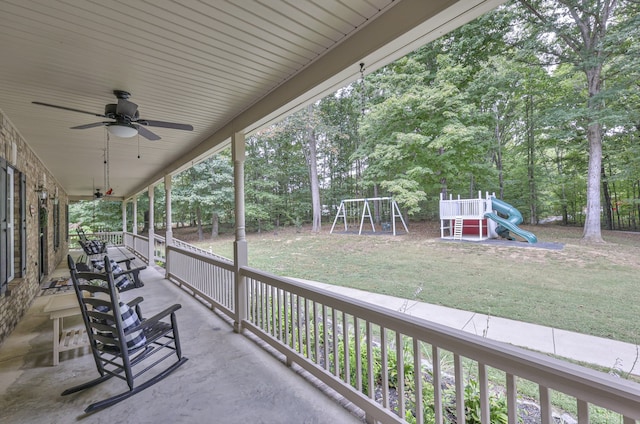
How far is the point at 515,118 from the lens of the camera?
2453mm

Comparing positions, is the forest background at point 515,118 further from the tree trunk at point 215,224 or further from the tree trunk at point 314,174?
the tree trunk at point 215,224

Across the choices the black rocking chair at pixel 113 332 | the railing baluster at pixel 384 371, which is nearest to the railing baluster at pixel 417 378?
the railing baluster at pixel 384 371

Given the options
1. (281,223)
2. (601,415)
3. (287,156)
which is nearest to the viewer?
(601,415)

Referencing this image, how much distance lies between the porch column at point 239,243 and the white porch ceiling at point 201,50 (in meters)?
0.27

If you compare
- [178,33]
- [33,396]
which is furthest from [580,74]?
[33,396]

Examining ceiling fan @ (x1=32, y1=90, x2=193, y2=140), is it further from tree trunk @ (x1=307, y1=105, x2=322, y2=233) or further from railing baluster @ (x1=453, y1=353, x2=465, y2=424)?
tree trunk @ (x1=307, y1=105, x2=322, y2=233)

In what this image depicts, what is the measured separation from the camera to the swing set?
13.9 ft

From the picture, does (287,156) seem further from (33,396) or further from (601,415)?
(601,415)

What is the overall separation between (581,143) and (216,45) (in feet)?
9.16

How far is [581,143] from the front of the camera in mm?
2072

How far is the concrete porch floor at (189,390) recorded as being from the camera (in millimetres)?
2014

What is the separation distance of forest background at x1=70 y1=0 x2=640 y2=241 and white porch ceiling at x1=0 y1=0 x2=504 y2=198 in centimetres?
40

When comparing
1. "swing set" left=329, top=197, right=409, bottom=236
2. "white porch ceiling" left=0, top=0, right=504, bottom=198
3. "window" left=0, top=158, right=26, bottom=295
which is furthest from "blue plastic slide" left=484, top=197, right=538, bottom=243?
"window" left=0, top=158, right=26, bottom=295

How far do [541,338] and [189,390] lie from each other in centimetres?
311
